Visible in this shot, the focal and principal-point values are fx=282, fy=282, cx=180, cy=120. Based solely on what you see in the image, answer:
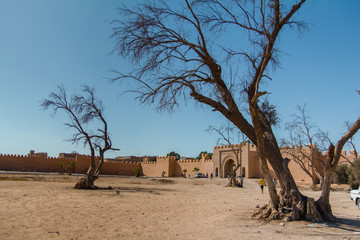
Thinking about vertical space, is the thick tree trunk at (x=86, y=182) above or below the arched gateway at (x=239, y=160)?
below

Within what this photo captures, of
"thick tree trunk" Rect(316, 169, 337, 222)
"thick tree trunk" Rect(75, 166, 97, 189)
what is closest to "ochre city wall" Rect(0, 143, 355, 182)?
"thick tree trunk" Rect(75, 166, 97, 189)

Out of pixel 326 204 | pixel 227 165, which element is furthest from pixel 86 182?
pixel 227 165

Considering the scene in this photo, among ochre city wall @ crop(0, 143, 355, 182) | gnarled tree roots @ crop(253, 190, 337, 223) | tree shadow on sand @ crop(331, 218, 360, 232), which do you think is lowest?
tree shadow on sand @ crop(331, 218, 360, 232)

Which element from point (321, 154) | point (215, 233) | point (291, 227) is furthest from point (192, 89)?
point (321, 154)

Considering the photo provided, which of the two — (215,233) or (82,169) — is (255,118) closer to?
(215,233)

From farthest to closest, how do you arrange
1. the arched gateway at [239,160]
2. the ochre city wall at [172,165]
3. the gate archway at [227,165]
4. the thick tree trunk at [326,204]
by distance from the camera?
1. the gate archway at [227,165]
2. the arched gateway at [239,160]
3. the ochre city wall at [172,165]
4. the thick tree trunk at [326,204]

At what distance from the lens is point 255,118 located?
7668 mm

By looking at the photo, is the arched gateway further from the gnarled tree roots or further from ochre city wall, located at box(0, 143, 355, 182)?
the gnarled tree roots

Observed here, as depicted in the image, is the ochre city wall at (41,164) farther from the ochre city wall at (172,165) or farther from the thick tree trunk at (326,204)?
the thick tree trunk at (326,204)

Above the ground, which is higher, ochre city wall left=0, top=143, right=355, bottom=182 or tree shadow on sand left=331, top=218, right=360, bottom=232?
ochre city wall left=0, top=143, right=355, bottom=182

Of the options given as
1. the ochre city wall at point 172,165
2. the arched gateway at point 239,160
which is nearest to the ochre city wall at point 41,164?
the ochre city wall at point 172,165

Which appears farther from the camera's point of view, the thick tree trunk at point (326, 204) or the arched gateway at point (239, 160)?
the arched gateway at point (239, 160)

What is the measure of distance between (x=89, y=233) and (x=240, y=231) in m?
3.72

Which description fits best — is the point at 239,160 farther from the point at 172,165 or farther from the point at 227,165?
the point at 172,165
